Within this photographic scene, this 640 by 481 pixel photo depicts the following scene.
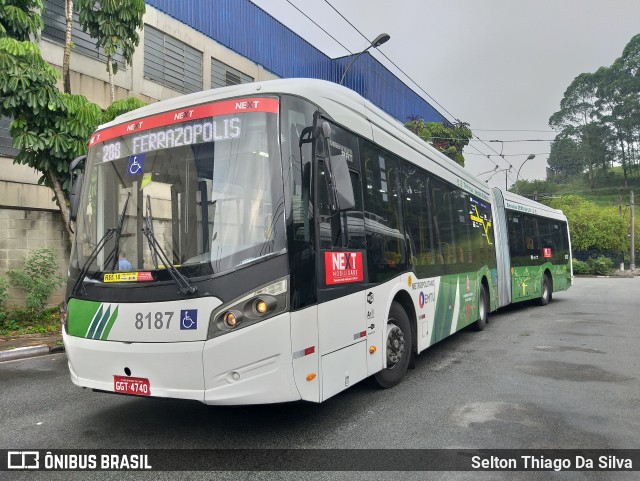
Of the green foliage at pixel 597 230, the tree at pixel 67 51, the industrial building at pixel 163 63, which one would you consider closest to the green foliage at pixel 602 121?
the green foliage at pixel 597 230

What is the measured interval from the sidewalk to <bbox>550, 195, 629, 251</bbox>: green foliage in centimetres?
5446

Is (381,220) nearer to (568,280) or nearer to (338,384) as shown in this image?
(338,384)

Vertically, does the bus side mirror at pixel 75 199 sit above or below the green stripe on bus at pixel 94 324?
above

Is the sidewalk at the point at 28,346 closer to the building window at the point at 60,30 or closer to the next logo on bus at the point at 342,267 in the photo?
the next logo on bus at the point at 342,267

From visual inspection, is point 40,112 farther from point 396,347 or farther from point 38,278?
point 396,347

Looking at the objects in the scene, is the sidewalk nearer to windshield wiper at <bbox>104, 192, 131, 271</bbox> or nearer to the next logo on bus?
windshield wiper at <bbox>104, 192, 131, 271</bbox>

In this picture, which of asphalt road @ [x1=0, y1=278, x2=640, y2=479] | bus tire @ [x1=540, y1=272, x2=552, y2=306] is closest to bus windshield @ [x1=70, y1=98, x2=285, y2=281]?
asphalt road @ [x1=0, y1=278, x2=640, y2=479]

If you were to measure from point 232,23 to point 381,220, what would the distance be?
16.6m

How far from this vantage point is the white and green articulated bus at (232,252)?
398 centimetres

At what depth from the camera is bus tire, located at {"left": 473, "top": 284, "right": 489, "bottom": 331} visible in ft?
34.7

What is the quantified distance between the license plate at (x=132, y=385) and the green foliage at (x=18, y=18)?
8.14m

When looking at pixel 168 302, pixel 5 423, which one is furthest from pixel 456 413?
pixel 5 423

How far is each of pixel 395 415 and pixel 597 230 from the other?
56400mm

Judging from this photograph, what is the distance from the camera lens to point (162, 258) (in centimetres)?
421
